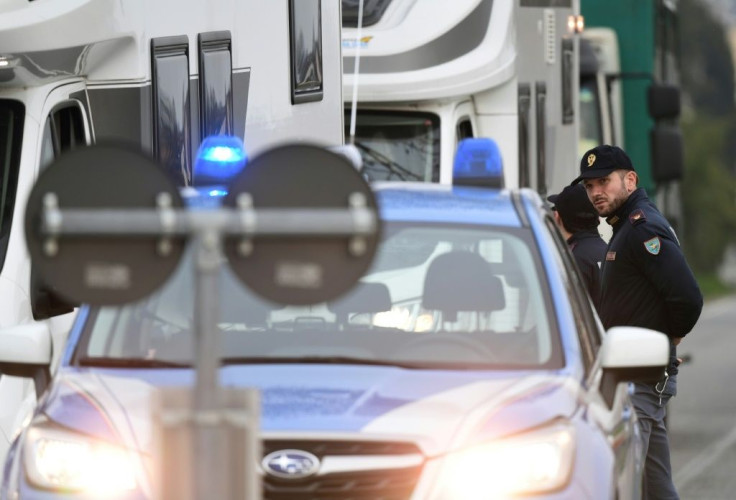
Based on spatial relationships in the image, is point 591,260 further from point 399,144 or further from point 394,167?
point 399,144

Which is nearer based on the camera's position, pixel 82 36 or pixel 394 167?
pixel 82 36

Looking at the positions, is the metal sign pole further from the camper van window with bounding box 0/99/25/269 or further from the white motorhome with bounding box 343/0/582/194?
the white motorhome with bounding box 343/0/582/194

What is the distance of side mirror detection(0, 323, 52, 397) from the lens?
610 centimetres

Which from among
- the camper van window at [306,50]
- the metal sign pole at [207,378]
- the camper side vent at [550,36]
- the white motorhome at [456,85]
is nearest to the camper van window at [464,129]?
the white motorhome at [456,85]

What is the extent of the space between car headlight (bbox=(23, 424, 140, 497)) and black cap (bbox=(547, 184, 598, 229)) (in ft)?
13.0

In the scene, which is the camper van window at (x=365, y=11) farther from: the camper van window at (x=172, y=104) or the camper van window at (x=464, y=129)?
the camper van window at (x=172, y=104)

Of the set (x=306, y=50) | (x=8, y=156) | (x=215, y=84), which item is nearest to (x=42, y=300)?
(x=8, y=156)

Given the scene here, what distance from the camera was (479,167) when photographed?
7012 mm

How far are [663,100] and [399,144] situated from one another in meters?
5.23

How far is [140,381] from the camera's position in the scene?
595cm

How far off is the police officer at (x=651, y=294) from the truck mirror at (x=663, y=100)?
309 inches

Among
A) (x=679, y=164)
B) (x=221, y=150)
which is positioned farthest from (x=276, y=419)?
(x=679, y=164)

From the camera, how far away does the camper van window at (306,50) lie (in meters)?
9.91

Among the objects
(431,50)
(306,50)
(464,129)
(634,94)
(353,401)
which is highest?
(306,50)
